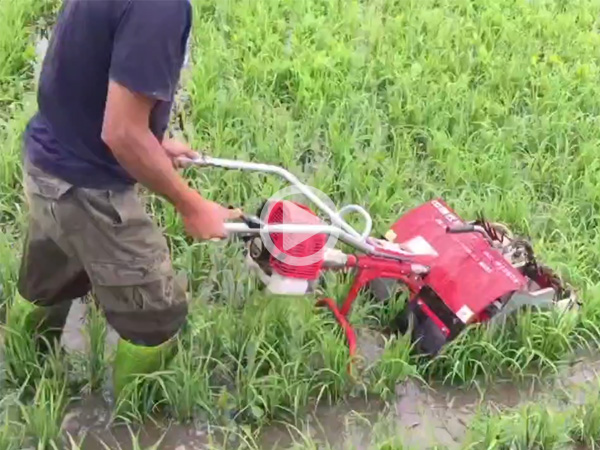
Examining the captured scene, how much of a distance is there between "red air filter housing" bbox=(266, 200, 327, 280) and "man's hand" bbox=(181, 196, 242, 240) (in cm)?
38

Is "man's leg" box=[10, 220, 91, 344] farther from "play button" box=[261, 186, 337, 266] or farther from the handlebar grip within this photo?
the handlebar grip

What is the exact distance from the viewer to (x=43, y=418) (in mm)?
2688

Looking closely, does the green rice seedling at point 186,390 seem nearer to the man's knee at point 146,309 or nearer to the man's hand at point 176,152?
the man's knee at point 146,309

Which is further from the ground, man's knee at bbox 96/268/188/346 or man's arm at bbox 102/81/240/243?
man's arm at bbox 102/81/240/243

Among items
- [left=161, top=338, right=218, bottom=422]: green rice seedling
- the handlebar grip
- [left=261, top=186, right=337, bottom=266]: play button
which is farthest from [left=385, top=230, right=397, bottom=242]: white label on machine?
[left=161, top=338, right=218, bottom=422]: green rice seedling

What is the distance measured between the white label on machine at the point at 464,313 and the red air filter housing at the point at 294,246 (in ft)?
1.71

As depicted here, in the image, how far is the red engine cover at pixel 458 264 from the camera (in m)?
3.06

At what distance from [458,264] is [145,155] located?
137 centimetres

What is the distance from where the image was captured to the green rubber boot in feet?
9.07

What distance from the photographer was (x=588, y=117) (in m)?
4.49

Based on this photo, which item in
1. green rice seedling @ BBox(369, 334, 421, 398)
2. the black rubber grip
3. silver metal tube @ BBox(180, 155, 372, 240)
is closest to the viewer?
silver metal tube @ BBox(180, 155, 372, 240)

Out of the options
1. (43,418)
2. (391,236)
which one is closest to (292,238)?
(391,236)

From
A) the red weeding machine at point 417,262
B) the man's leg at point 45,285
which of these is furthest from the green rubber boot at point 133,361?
the red weeding machine at point 417,262

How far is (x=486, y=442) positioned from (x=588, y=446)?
1.17ft
